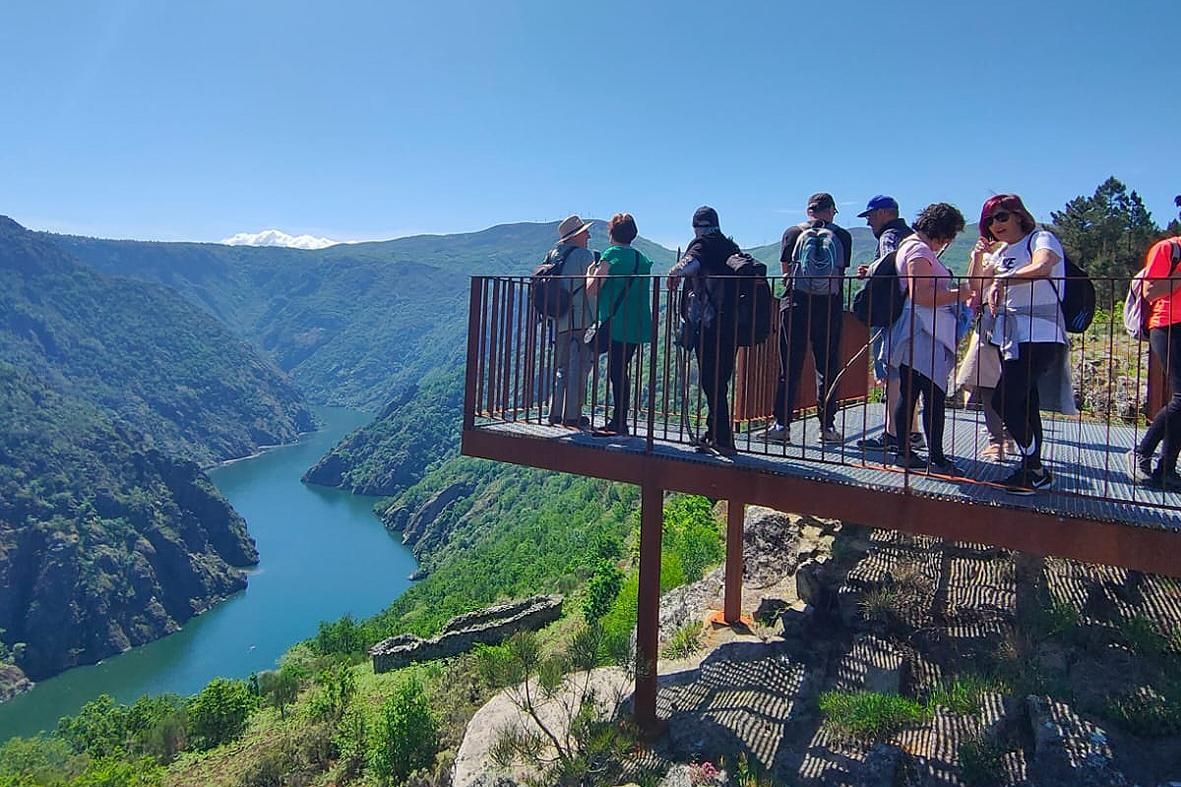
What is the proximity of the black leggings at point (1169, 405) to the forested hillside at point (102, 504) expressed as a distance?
A: 76036 mm

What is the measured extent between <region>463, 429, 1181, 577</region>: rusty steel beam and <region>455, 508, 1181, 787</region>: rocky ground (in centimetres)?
Answer: 152

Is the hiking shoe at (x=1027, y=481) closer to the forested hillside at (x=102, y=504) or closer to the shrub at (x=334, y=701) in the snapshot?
the shrub at (x=334, y=701)

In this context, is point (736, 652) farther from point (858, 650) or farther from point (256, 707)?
point (256, 707)

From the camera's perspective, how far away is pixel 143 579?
7112cm

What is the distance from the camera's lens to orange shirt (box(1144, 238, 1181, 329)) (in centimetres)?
367

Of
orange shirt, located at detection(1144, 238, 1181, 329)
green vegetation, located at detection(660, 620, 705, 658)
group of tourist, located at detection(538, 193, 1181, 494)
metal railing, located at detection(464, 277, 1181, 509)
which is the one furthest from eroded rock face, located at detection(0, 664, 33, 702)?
orange shirt, located at detection(1144, 238, 1181, 329)

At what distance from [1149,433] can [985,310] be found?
105cm

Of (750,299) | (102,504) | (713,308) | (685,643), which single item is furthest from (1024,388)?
(102,504)

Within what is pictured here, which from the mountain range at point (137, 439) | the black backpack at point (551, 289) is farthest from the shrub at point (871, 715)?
the mountain range at point (137, 439)

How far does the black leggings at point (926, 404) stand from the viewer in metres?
4.14

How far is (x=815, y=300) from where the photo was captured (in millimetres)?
4914

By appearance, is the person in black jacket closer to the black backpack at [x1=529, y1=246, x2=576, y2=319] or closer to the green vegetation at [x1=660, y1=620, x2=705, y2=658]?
the black backpack at [x1=529, y1=246, x2=576, y2=319]

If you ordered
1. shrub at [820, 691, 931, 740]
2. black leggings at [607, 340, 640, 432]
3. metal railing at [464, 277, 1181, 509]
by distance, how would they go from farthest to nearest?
black leggings at [607, 340, 640, 432] < shrub at [820, 691, 931, 740] < metal railing at [464, 277, 1181, 509]

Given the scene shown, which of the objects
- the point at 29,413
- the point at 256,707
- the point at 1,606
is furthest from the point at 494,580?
the point at 29,413
